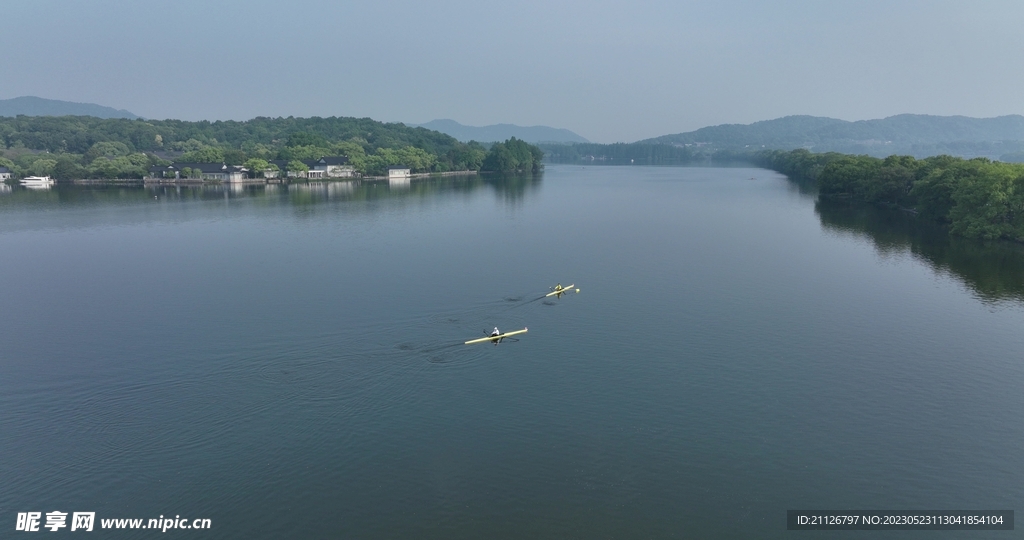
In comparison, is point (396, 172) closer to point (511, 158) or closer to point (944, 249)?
point (511, 158)

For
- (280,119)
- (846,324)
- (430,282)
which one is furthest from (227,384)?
(280,119)

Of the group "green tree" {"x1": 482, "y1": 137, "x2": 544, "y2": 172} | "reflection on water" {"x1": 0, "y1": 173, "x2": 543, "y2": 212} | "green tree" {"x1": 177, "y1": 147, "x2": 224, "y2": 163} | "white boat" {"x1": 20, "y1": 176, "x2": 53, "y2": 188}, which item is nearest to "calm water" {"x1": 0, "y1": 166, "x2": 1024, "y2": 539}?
"reflection on water" {"x1": 0, "y1": 173, "x2": 543, "y2": 212}

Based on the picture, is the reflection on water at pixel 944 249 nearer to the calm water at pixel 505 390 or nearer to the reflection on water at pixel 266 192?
the calm water at pixel 505 390

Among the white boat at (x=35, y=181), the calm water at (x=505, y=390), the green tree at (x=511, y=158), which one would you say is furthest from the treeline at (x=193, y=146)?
the calm water at (x=505, y=390)

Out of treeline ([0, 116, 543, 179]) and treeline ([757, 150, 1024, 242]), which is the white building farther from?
treeline ([757, 150, 1024, 242])

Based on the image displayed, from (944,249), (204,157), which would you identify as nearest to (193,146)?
(204,157)
